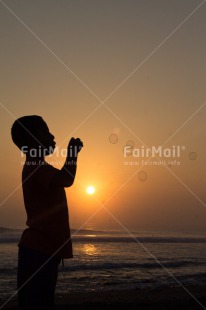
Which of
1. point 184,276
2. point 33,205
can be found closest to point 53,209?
point 33,205

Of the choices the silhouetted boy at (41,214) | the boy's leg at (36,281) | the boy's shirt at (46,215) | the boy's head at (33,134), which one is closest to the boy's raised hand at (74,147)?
the silhouetted boy at (41,214)

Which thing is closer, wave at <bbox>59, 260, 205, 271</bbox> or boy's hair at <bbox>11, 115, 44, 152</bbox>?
boy's hair at <bbox>11, 115, 44, 152</bbox>

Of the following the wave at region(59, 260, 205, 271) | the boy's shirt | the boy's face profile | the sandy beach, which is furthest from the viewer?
the wave at region(59, 260, 205, 271)

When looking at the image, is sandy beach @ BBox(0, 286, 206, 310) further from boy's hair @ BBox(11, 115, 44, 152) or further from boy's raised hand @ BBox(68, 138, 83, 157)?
boy's raised hand @ BBox(68, 138, 83, 157)

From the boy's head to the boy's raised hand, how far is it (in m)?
0.35

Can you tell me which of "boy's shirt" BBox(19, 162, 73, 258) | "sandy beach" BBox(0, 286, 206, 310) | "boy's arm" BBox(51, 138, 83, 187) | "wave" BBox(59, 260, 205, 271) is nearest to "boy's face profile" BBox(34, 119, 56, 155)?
"boy's shirt" BBox(19, 162, 73, 258)

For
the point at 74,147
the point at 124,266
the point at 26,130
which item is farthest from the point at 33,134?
the point at 124,266

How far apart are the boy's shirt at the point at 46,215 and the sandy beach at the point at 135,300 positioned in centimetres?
623

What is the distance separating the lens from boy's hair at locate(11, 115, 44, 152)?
3400 mm

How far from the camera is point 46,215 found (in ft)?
10.6

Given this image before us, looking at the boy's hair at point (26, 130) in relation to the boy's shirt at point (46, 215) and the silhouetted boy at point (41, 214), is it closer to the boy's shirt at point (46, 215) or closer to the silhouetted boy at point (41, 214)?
the silhouetted boy at point (41, 214)

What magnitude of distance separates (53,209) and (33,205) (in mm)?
169

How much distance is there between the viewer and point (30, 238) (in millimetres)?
3227

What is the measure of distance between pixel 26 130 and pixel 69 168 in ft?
1.84
